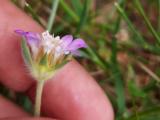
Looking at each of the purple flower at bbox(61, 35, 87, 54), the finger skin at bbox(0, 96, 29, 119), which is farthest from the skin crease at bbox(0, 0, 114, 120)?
the purple flower at bbox(61, 35, 87, 54)

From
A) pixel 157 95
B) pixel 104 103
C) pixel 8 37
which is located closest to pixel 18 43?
pixel 8 37

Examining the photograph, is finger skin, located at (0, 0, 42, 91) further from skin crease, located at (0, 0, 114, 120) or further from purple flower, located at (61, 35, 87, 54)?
purple flower, located at (61, 35, 87, 54)

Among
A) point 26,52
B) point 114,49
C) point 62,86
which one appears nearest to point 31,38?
point 26,52

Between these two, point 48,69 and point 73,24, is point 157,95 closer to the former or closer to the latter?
point 73,24

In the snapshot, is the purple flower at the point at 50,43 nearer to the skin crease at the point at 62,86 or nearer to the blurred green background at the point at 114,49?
the skin crease at the point at 62,86

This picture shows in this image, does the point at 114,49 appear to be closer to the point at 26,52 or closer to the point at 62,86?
the point at 62,86

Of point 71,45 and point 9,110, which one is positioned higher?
point 71,45
